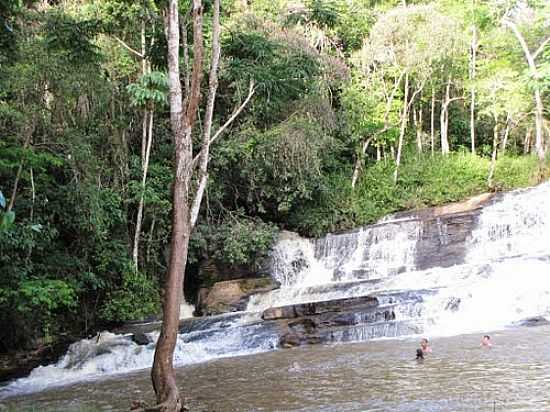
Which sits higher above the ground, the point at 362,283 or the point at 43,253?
the point at 43,253

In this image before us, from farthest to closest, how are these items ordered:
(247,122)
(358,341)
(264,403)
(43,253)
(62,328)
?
(247,122) → (62,328) → (43,253) → (358,341) → (264,403)

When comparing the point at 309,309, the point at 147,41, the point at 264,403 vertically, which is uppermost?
the point at 147,41

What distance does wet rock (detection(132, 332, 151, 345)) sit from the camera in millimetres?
13961

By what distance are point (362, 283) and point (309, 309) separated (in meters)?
3.06

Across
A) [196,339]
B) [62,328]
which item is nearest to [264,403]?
[196,339]

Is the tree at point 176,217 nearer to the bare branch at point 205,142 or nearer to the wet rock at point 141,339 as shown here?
the bare branch at point 205,142

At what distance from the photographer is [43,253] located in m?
15.3

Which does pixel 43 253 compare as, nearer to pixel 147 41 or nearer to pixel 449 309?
pixel 147 41

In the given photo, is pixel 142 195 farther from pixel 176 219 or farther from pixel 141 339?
pixel 176 219

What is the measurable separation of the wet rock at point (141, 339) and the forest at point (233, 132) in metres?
1.70

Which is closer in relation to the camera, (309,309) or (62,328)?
(309,309)

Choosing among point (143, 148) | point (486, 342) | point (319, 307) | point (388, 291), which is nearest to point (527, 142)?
point (388, 291)

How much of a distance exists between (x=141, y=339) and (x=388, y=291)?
5.75 metres

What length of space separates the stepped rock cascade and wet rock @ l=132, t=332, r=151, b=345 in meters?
0.17
